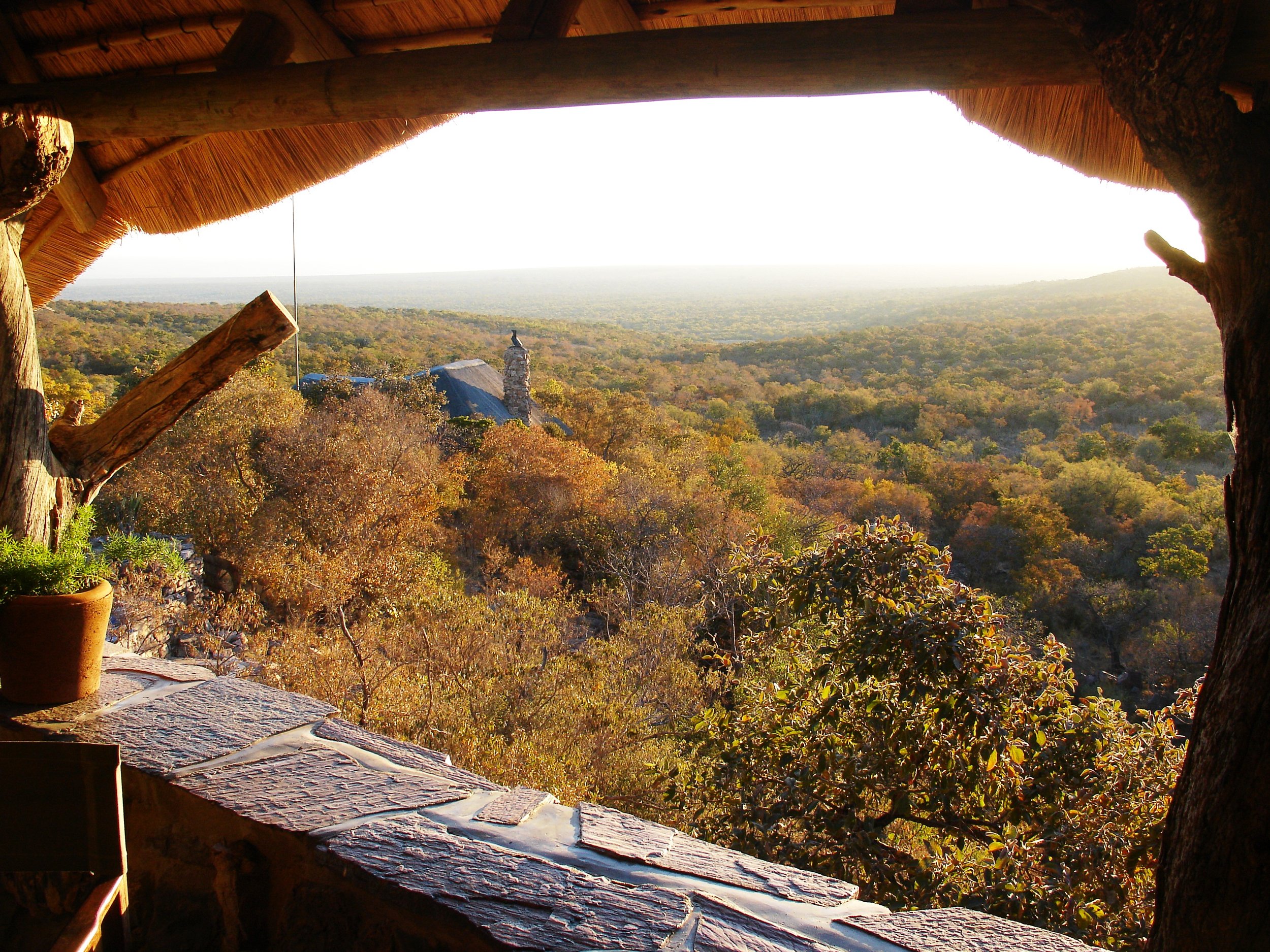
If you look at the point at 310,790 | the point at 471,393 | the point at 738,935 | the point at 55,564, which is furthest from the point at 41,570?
the point at 471,393

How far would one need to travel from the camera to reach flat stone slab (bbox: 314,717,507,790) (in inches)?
80.0

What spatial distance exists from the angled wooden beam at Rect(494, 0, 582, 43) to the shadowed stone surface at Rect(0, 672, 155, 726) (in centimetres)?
207

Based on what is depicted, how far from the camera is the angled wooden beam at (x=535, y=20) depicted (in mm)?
2096

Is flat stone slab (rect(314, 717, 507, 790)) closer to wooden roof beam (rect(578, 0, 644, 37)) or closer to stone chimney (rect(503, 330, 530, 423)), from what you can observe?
wooden roof beam (rect(578, 0, 644, 37))

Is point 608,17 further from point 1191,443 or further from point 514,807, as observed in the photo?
point 1191,443

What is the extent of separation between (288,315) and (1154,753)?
12.4 feet

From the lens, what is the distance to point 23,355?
254 centimetres

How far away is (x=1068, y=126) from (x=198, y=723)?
2.80 meters

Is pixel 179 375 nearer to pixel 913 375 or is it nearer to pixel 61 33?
pixel 61 33

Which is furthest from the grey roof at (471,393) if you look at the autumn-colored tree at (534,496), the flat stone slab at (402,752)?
the flat stone slab at (402,752)

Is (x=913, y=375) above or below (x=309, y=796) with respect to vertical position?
above

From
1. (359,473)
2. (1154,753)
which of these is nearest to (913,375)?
(359,473)

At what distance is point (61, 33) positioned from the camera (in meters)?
2.66

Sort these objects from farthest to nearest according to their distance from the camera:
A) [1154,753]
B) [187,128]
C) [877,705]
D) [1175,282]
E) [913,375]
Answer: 1. [1175,282]
2. [913,375]
3. [877,705]
4. [1154,753]
5. [187,128]
